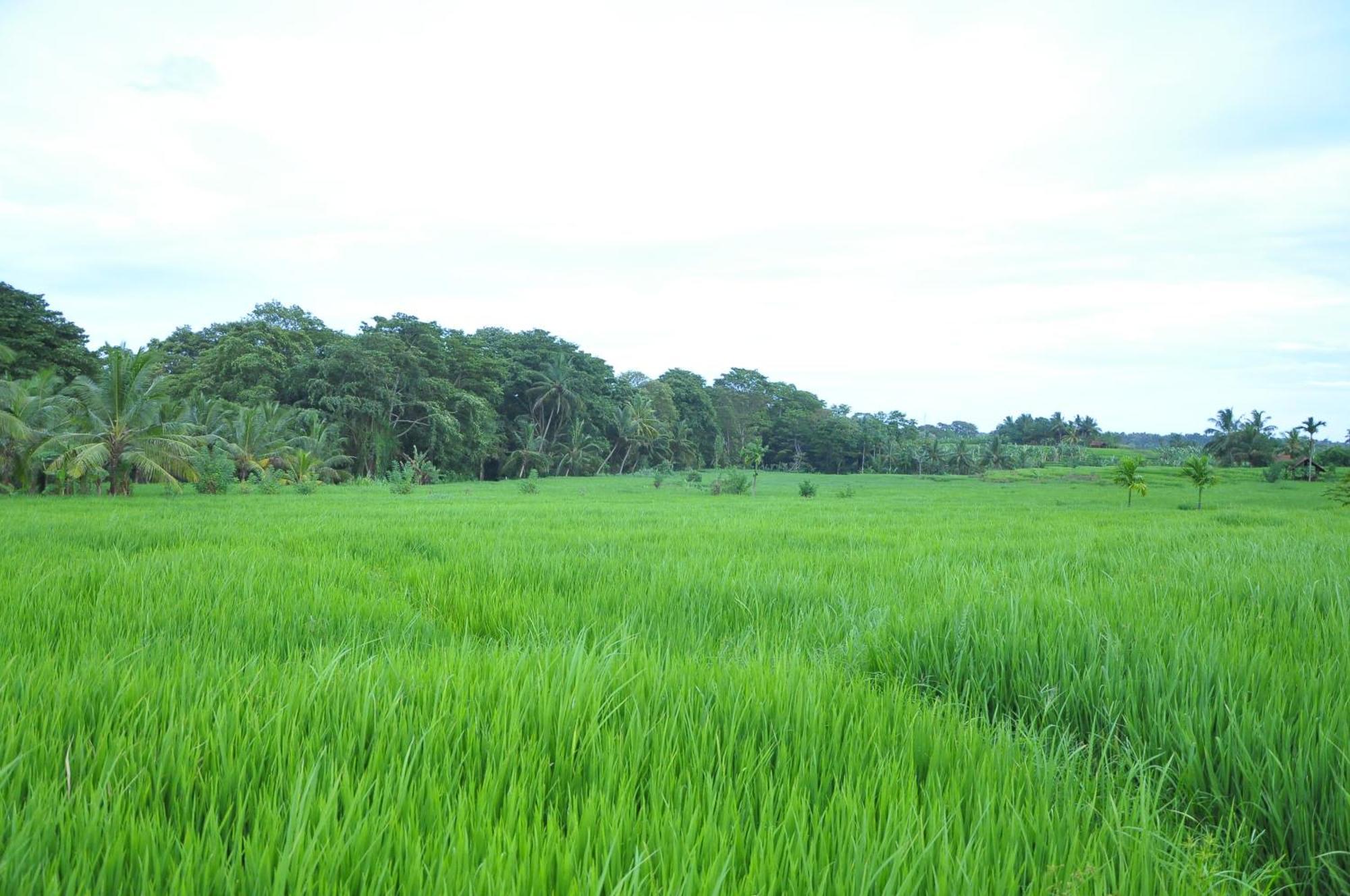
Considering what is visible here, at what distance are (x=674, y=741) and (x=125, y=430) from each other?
25149 mm

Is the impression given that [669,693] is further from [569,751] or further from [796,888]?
[796,888]

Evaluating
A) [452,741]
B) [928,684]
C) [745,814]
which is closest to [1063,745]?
[928,684]

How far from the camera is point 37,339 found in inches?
1220

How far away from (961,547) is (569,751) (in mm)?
5379

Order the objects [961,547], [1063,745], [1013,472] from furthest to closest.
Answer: [1013,472], [961,547], [1063,745]

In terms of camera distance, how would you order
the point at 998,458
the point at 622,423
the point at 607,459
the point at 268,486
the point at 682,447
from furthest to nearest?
the point at 998,458, the point at 682,447, the point at 622,423, the point at 607,459, the point at 268,486

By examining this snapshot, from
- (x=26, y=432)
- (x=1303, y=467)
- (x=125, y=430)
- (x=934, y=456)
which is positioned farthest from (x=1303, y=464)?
(x=26, y=432)

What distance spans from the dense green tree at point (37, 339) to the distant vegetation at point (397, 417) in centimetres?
10

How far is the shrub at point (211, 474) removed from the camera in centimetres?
2192

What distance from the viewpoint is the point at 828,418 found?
292 feet

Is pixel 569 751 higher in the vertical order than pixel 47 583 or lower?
higher

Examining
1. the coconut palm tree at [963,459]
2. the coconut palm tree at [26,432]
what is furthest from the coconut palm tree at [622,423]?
the coconut palm tree at [963,459]

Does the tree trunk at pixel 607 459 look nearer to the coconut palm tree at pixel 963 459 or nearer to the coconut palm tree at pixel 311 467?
the coconut palm tree at pixel 311 467

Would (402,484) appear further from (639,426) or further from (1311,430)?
(1311,430)
